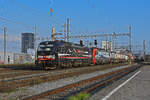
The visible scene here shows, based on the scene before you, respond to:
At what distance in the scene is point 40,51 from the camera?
22156mm

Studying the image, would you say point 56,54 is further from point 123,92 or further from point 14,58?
point 14,58

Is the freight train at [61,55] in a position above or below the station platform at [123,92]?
above

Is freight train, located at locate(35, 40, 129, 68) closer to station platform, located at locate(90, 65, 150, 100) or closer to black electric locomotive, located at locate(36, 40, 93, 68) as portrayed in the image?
black electric locomotive, located at locate(36, 40, 93, 68)

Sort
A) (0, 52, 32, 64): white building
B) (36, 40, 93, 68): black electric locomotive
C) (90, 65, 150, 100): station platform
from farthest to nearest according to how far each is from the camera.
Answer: (0, 52, 32, 64): white building, (36, 40, 93, 68): black electric locomotive, (90, 65, 150, 100): station platform

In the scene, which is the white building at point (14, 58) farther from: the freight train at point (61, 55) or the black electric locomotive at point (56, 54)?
the black electric locomotive at point (56, 54)

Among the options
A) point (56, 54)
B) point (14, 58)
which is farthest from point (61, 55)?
point (14, 58)

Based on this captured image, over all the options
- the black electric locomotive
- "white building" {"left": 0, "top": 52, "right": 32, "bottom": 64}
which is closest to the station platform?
the black electric locomotive

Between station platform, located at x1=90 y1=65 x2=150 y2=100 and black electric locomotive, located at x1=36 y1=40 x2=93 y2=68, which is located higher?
black electric locomotive, located at x1=36 y1=40 x2=93 y2=68

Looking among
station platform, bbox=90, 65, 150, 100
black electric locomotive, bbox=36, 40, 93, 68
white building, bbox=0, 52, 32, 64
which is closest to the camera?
station platform, bbox=90, 65, 150, 100

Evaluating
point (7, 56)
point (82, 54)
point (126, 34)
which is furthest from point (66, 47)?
point (7, 56)

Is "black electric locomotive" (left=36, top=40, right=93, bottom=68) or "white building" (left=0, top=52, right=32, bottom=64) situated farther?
"white building" (left=0, top=52, right=32, bottom=64)

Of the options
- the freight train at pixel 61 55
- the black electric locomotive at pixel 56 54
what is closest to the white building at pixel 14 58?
the freight train at pixel 61 55

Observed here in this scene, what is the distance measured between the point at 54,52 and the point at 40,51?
5.58 feet

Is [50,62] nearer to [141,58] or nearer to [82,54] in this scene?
[82,54]
